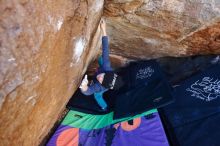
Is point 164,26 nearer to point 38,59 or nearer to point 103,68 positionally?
point 103,68

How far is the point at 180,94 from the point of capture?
273cm

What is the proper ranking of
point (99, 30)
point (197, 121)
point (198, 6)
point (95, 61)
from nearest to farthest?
point (197, 121) → point (198, 6) → point (99, 30) → point (95, 61)

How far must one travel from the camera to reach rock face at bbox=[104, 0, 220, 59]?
2682mm

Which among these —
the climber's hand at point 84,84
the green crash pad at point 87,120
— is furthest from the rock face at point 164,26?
the green crash pad at point 87,120

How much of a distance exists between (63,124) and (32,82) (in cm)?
87

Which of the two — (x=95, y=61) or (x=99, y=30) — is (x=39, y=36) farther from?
(x=95, y=61)

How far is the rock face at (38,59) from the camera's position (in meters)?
1.76

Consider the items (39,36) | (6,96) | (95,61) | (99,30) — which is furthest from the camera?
(95,61)

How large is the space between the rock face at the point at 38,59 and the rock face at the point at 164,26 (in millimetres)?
282

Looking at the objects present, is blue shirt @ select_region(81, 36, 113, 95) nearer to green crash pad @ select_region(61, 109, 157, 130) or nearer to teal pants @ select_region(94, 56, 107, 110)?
teal pants @ select_region(94, 56, 107, 110)

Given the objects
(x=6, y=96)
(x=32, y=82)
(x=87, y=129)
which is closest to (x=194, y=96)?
(x=87, y=129)

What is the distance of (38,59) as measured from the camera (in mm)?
1985

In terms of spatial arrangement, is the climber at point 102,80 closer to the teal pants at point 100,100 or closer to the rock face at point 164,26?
the teal pants at point 100,100

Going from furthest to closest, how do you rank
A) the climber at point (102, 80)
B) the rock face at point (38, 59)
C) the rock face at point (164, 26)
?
the climber at point (102, 80) < the rock face at point (164, 26) < the rock face at point (38, 59)
